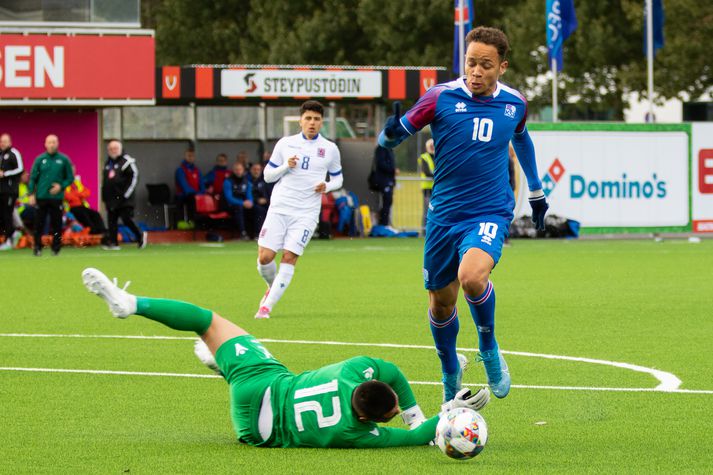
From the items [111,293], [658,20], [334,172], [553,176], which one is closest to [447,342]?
[111,293]

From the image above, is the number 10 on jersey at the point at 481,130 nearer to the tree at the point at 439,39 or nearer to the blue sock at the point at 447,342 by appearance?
the blue sock at the point at 447,342

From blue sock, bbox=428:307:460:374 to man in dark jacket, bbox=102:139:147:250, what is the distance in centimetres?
1881

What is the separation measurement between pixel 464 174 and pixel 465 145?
7.0 inches

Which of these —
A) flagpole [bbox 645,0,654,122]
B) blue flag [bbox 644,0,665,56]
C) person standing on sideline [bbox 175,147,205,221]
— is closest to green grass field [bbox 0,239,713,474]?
person standing on sideline [bbox 175,147,205,221]

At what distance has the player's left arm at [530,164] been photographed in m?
9.33

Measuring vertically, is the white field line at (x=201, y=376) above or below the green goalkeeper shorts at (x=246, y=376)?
below

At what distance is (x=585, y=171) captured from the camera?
30.0 metres

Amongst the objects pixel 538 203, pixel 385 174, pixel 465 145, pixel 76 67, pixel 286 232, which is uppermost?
pixel 76 67

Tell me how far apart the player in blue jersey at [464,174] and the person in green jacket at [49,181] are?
1723 centimetres

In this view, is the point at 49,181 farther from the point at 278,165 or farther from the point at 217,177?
the point at 278,165

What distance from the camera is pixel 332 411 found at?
7.42 metres

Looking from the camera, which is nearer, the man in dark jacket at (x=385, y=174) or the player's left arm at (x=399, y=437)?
the player's left arm at (x=399, y=437)

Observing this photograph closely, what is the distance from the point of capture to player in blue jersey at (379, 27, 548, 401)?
349 inches

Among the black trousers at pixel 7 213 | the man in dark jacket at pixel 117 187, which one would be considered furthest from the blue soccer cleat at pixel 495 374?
the black trousers at pixel 7 213
